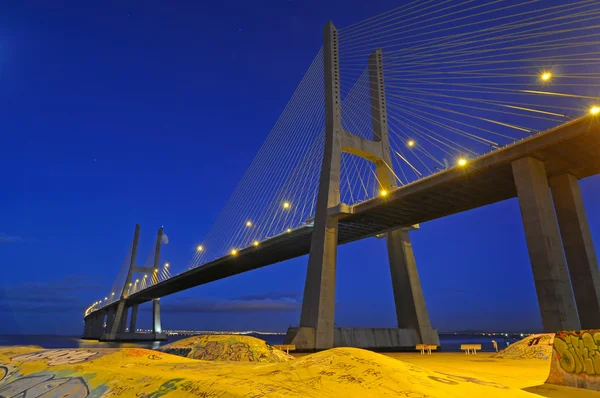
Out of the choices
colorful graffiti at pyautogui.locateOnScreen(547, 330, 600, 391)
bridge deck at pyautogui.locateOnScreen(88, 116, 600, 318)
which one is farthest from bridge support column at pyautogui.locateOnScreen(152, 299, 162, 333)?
colorful graffiti at pyautogui.locateOnScreen(547, 330, 600, 391)

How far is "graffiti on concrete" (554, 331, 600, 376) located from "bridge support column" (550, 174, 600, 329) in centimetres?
1524

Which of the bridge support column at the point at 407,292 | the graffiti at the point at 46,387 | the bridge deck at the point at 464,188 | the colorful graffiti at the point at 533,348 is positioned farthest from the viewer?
the bridge support column at the point at 407,292

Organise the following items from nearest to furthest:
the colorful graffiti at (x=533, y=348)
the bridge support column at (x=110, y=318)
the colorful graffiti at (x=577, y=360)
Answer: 1. the colorful graffiti at (x=577, y=360)
2. the colorful graffiti at (x=533, y=348)
3. the bridge support column at (x=110, y=318)

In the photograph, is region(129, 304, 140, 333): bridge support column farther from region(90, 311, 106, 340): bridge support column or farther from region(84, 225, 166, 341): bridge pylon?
region(90, 311, 106, 340): bridge support column

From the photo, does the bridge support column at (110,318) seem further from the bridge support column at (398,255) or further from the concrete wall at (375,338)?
the bridge support column at (398,255)

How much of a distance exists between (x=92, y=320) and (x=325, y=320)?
10910cm

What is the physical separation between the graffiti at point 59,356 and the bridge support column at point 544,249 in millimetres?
18617

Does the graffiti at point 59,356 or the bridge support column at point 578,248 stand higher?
the bridge support column at point 578,248

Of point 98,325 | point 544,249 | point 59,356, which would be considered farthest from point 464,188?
point 98,325

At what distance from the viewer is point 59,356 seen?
23.7ft

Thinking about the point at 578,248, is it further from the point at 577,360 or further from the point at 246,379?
the point at 246,379

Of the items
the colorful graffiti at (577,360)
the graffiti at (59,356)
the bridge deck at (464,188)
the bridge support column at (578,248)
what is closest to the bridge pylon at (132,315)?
the bridge deck at (464,188)

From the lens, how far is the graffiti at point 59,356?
6.80 metres

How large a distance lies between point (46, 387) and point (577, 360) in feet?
31.1
